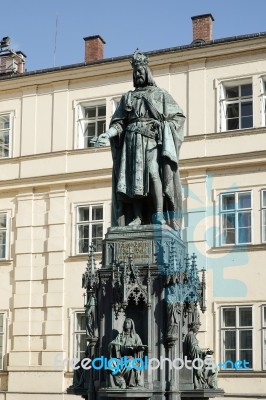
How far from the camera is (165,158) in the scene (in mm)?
10242

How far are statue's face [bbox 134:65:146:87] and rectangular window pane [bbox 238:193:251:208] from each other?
1322cm

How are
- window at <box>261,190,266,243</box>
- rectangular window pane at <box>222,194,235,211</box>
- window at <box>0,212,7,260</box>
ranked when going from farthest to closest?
window at <box>0,212,7,260</box> → rectangular window pane at <box>222,194,235,211</box> → window at <box>261,190,266,243</box>

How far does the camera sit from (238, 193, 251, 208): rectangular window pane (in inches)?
932

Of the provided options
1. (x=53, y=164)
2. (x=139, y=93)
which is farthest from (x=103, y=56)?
(x=139, y=93)

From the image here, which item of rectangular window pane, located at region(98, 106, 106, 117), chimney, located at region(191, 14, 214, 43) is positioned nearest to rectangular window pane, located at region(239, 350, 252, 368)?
rectangular window pane, located at region(98, 106, 106, 117)

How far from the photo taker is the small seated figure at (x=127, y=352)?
9359 mm

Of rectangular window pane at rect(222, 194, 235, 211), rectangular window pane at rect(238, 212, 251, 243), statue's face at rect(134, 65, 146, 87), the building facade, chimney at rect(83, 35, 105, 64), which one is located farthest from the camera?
chimney at rect(83, 35, 105, 64)

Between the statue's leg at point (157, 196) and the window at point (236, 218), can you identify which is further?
the window at point (236, 218)

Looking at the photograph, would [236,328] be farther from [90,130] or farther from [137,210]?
[137,210]

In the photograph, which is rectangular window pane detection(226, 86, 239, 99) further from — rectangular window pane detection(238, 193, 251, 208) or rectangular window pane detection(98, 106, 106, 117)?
rectangular window pane detection(98, 106, 106, 117)

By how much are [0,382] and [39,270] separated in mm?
3476

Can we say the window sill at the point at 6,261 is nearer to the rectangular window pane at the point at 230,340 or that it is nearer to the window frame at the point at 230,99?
the rectangular window pane at the point at 230,340

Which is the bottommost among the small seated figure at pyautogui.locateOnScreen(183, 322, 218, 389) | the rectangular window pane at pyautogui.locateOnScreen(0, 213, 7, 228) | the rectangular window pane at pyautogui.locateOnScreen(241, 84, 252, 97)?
the small seated figure at pyautogui.locateOnScreen(183, 322, 218, 389)

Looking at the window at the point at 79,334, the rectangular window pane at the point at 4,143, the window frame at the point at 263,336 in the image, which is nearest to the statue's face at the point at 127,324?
the window frame at the point at 263,336
